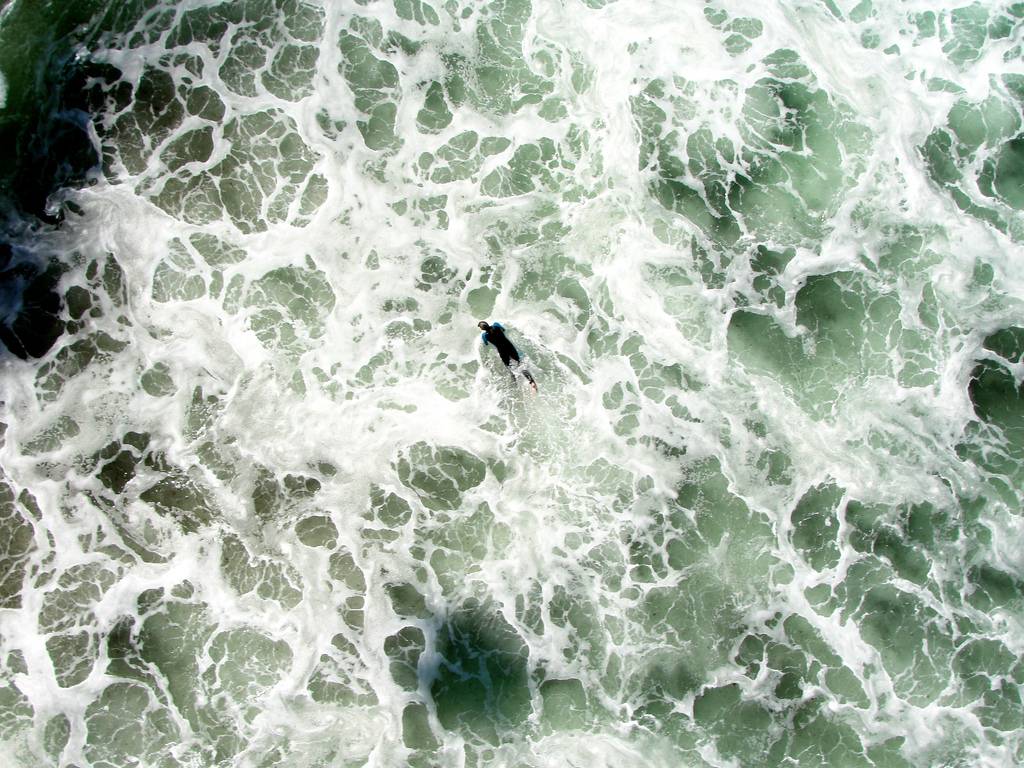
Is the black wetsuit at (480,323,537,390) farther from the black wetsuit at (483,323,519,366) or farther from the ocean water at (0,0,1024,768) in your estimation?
the ocean water at (0,0,1024,768)

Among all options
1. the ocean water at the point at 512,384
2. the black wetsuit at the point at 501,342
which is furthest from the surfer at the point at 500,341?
the ocean water at the point at 512,384

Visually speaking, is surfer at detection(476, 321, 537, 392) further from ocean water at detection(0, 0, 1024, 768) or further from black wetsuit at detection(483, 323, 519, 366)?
ocean water at detection(0, 0, 1024, 768)

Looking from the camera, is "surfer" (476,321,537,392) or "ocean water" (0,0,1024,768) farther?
"ocean water" (0,0,1024,768)

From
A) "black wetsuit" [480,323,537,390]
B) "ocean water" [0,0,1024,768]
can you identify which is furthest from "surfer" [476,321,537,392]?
"ocean water" [0,0,1024,768]

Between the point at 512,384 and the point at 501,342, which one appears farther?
the point at 512,384

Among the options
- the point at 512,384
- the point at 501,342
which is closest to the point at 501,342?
the point at 501,342

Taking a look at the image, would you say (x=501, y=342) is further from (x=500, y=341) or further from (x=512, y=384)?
(x=512, y=384)

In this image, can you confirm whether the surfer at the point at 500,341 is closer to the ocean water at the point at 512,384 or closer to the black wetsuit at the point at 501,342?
the black wetsuit at the point at 501,342

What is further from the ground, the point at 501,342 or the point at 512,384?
the point at 501,342
